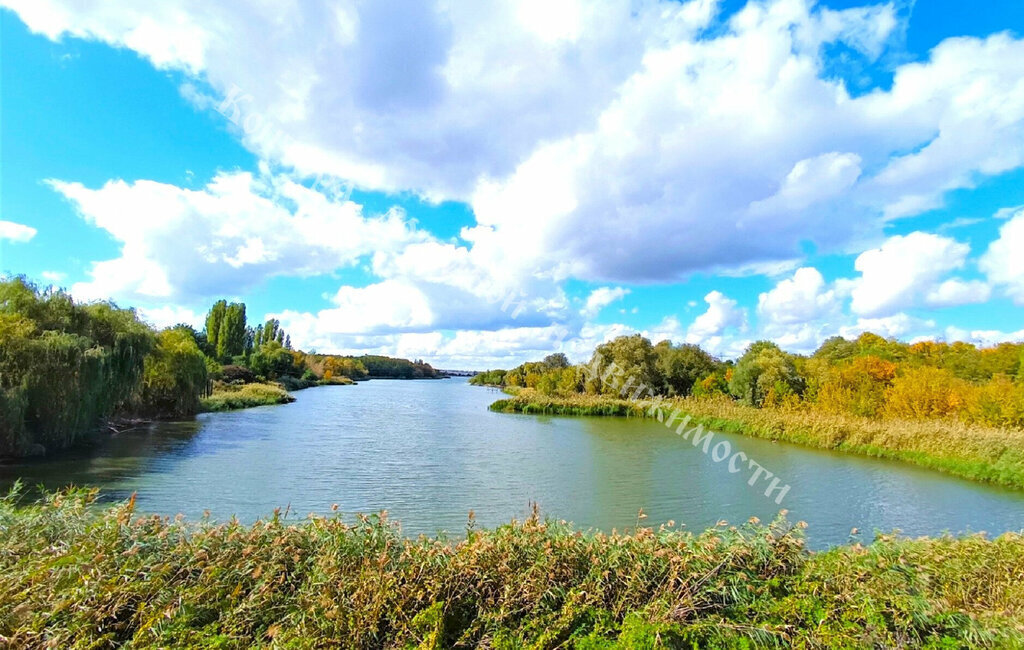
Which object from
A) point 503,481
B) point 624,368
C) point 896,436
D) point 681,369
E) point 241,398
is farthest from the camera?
point 681,369

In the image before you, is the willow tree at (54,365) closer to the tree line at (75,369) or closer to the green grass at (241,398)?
the tree line at (75,369)

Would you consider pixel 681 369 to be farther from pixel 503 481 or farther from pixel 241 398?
pixel 503 481

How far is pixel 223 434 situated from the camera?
22.4 metres

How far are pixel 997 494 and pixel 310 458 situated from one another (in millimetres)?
19401

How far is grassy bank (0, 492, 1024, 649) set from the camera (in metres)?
3.54

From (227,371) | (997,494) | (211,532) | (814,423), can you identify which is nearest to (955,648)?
(211,532)

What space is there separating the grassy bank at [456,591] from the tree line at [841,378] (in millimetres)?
20905

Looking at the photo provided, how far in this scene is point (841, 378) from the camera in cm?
2744

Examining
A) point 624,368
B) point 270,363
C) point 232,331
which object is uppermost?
point 232,331

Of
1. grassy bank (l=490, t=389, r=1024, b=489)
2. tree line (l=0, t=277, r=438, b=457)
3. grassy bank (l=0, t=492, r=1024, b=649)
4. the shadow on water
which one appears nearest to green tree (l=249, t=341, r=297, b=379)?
tree line (l=0, t=277, r=438, b=457)

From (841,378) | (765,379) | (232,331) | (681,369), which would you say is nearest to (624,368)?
(681,369)

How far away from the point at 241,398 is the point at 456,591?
3857 cm

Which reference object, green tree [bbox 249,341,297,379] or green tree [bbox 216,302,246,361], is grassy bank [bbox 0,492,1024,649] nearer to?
green tree [bbox 249,341,297,379]

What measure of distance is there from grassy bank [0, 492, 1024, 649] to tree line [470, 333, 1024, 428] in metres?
20.9
